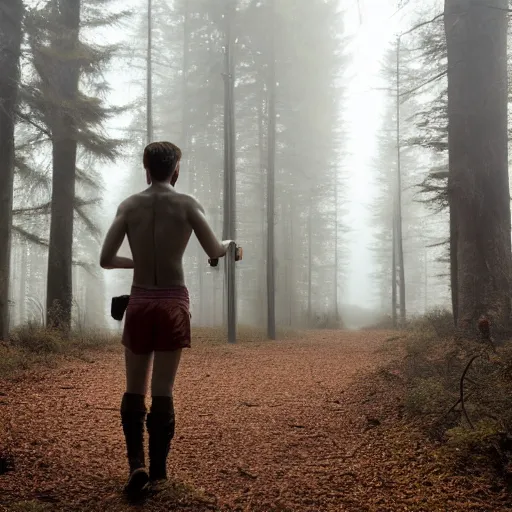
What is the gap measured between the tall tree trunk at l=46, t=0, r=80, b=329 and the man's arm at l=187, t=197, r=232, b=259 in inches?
343

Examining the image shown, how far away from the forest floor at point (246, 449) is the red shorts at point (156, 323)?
0.93 m

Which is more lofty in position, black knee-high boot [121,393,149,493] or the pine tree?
the pine tree

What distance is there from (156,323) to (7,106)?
28.1 feet

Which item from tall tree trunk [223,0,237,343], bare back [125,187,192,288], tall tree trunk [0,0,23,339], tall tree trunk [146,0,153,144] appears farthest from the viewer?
tall tree trunk [146,0,153,144]

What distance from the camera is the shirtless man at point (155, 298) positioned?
303cm

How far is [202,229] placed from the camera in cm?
318

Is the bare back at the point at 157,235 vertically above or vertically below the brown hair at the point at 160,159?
below

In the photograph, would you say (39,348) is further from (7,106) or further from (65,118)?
(65,118)

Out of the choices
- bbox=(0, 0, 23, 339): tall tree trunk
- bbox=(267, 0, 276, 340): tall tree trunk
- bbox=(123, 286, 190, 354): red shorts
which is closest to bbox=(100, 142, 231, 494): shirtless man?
bbox=(123, 286, 190, 354): red shorts

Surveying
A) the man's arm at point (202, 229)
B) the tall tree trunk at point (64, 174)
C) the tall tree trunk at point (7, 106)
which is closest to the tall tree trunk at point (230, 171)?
the tall tree trunk at point (64, 174)

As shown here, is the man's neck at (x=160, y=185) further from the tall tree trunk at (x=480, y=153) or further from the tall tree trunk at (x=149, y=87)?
the tall tree trunk at (x=149, y=87)

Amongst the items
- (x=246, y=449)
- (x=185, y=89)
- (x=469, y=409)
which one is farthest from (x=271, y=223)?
(x=469, y=409)

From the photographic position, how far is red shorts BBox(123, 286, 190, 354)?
9.91ft

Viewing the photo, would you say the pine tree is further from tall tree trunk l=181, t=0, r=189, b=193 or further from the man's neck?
tall tree trunk l=181, t=0, r=189, b=193
